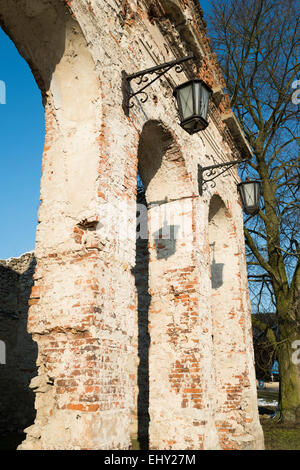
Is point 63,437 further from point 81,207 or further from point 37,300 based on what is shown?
point 81,207

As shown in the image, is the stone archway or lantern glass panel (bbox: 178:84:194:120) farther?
the stone archway

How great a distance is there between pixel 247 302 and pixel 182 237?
3.36m

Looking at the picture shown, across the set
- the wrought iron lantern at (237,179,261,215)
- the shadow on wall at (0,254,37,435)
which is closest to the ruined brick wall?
the wrought iron lantern at (237,179,261,215)

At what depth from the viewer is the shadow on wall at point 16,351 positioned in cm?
1053

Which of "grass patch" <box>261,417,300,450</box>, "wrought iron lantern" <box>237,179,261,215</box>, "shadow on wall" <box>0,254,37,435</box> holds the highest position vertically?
"wrought iron lantern" <box>237,179,261,215</box>

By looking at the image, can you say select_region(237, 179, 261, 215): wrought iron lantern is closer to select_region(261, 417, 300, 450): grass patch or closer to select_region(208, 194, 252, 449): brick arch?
select_region(208, 194, 252, 449): brick arch

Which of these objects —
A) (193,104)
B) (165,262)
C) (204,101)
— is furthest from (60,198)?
(165,262)

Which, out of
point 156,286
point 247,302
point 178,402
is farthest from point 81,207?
point 247,302

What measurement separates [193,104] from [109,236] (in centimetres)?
186

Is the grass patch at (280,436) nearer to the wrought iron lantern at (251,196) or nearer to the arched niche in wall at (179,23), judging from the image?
the wrought iron lantern at (251,196)

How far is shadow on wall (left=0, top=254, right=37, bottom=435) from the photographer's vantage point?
10531 mm

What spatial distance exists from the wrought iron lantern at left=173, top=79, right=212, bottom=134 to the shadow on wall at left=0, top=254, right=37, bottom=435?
853cm

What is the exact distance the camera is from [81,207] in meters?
3.97

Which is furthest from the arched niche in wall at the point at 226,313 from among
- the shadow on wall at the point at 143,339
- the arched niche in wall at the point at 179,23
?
the arched niche in wall at the point at 179,23
